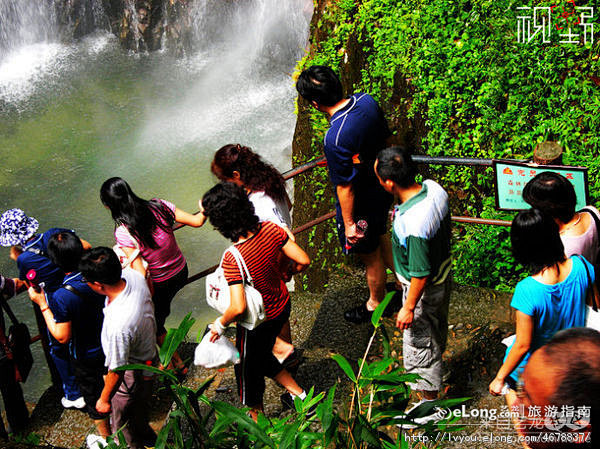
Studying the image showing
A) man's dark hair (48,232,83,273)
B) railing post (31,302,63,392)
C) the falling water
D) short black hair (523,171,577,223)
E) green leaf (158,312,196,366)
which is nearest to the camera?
green leaf (158,312,196,366)

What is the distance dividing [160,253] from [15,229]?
35.0 inches

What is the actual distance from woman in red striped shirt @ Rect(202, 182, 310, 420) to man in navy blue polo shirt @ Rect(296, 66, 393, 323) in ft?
2.13

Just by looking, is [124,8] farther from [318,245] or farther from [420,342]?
[420,342]

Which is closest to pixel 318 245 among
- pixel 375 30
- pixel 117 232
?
pixel 375 30

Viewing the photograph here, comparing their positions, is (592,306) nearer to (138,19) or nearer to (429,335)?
(429,335)

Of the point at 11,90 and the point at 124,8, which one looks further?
the point at 124,8

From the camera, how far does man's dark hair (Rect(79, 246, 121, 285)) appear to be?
9.97 ft

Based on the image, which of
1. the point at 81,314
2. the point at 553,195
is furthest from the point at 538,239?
the point at 81,314

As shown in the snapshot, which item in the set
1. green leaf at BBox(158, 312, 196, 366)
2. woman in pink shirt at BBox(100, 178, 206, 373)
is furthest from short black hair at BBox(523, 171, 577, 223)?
woman in pink shirt at BBox(100, 178, 206, 373)

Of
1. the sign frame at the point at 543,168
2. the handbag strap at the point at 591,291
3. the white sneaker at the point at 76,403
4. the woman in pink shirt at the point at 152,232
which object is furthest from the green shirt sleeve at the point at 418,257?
the white sneaker at the point at 76,403

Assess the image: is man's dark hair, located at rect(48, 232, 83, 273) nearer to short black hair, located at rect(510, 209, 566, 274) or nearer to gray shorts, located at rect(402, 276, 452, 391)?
gray shorts, located at rect(402, 276, 452, 391)

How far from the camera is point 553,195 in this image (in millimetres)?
2947

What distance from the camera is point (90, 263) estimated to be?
305 centimetres

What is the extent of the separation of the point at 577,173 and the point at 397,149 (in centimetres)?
106
